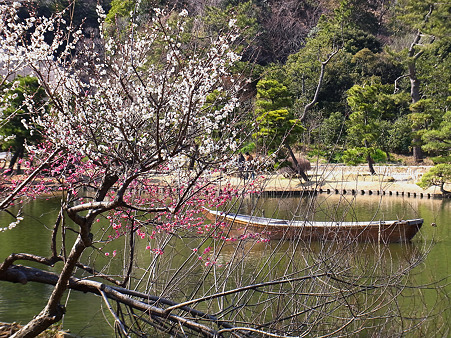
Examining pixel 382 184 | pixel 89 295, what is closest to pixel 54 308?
pixel 89 295

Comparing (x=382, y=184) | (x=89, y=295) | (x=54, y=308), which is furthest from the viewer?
(x=382, y=184)

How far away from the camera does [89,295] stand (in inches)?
296

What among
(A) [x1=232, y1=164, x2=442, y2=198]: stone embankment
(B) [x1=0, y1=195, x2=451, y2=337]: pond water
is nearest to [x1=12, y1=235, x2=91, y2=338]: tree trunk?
(B) [x1=0, y1=195, x2=451, y2=337]: pond water

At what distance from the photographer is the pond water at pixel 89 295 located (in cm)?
601

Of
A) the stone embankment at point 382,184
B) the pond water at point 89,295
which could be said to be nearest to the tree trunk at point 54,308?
the pond water at point 89,295

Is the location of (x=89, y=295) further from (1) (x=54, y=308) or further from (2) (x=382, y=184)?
(2) (x=382, y=184)

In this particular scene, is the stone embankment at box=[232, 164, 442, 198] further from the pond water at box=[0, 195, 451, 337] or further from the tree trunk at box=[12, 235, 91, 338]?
the tree trunk at box=[12, 235, 91, 338]

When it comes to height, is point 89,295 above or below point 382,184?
below

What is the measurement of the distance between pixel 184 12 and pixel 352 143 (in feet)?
59.7

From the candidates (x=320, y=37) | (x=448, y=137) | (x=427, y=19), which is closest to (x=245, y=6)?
(x=320, y=37)

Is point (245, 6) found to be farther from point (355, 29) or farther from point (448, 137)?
point (448, 137)

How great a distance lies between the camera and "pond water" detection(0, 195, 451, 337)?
6.01 metres

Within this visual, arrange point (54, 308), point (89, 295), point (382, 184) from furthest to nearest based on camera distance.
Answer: point (382, 184) → point (89, 295) → point (54, 308)

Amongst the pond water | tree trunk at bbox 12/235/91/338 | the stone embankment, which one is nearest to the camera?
tree trunk at bbox 12/235/91/338
